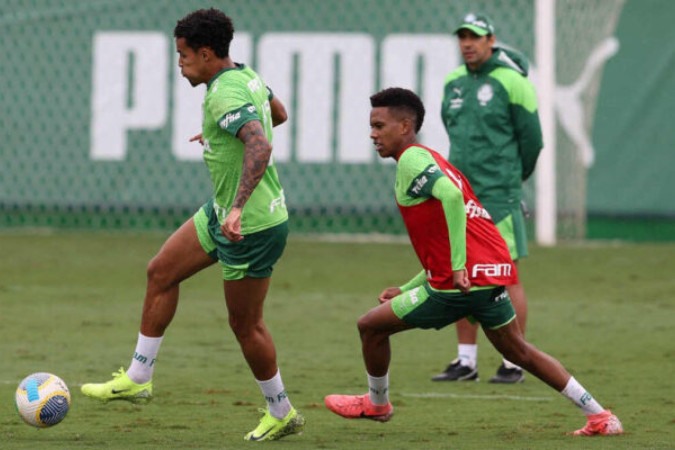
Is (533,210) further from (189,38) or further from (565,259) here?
(189,38)

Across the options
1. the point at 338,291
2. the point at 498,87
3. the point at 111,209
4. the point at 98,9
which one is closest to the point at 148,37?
the point at 98,9

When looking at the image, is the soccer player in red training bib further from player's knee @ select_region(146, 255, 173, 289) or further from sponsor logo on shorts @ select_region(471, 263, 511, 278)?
player's knee @ select_region(146, 255, 173, 289)

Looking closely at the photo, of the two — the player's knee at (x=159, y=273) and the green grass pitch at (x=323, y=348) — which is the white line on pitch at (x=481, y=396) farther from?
the player's knee at (x=159, y=273)

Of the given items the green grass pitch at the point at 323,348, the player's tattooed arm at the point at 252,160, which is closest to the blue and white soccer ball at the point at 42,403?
the green grass pitch at the point at 323,348

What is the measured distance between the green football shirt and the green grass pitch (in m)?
1.12

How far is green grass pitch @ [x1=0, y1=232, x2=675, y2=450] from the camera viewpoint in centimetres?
780

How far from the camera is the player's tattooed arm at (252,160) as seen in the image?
719cm

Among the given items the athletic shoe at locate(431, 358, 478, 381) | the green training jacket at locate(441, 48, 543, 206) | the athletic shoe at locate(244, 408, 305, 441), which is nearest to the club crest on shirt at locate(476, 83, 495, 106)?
the green training jacket at locate(441, 48, 543, 206)

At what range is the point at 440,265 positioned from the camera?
7488 mm

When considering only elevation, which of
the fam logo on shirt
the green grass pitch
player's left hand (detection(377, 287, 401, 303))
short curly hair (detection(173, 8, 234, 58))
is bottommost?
the green grass pitch

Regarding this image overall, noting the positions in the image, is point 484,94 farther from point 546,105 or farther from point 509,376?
point 546,105

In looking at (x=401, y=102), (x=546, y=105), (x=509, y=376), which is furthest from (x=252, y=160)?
(x=546, y=105)

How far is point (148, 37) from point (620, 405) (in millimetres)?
10212

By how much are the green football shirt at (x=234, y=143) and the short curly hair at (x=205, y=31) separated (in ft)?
0.47
